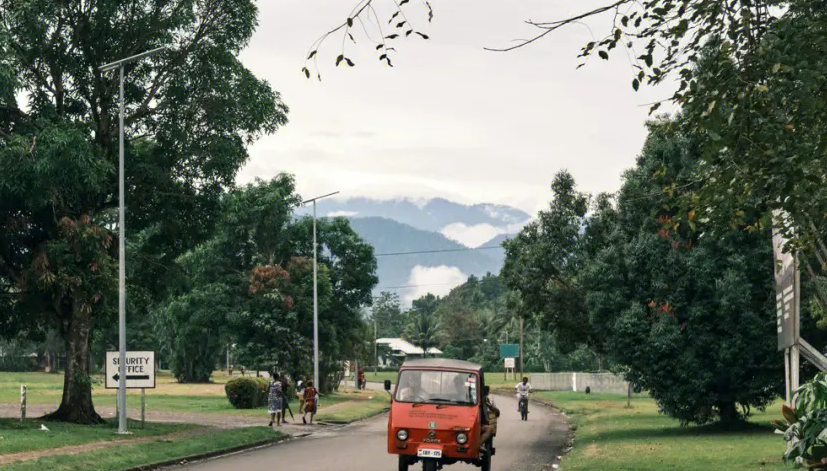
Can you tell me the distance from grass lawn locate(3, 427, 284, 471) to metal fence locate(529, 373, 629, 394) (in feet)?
153

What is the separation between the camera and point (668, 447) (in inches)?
973

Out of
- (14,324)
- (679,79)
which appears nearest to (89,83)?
(14,324)

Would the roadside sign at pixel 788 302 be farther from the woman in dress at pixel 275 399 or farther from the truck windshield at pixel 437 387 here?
the woman in dress at pixel 275 399

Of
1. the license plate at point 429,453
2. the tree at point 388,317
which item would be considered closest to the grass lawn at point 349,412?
the license plate at point 429,453

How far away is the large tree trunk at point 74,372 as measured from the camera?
30438 millimetres

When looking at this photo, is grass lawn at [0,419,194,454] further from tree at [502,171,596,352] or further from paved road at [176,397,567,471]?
tree at [502,171,596,352]

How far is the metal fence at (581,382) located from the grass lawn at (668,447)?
3791 centimetres

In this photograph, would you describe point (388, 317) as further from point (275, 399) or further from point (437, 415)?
point (437, 415)

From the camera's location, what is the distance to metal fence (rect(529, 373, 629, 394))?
7669 centimetres

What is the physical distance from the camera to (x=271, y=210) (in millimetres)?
58875

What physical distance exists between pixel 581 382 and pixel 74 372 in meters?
56.2

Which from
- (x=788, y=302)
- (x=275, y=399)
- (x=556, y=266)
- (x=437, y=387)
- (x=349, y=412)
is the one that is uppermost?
(x=556, y=266)

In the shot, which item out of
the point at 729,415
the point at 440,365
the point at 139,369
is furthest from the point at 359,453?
the point at 729,415

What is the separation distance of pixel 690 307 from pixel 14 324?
803 inches
